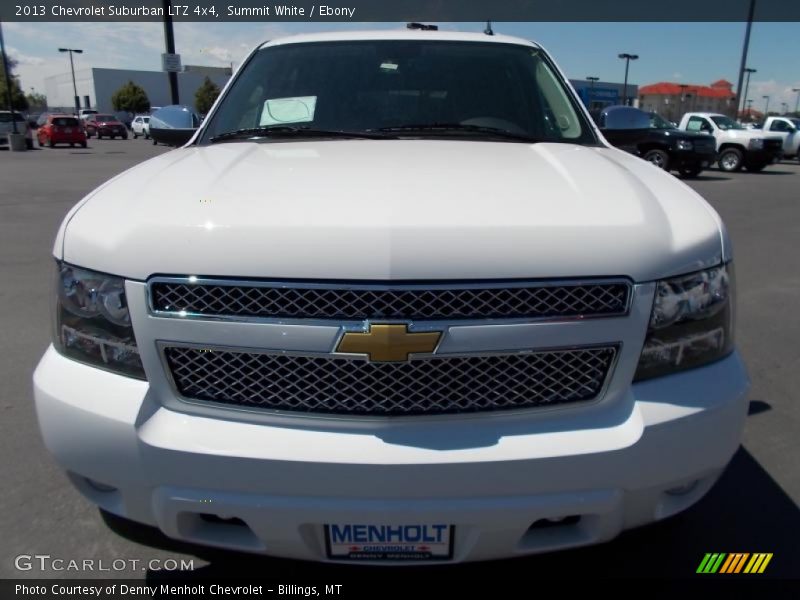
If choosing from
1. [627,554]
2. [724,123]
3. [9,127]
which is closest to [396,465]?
[627,554]

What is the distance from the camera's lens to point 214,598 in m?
2.12

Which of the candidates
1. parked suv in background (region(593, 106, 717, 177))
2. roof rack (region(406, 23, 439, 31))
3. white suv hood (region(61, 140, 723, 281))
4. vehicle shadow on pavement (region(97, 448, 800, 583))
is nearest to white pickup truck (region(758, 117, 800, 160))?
parked suv in background (region(593, 106, 717, 177))

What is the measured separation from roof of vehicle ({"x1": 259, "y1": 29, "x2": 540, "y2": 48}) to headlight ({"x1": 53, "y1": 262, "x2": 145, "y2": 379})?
207 cm

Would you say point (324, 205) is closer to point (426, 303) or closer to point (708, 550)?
point (426, 303)

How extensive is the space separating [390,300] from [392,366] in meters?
0.18

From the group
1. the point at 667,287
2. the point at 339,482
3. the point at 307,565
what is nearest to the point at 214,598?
the point at 307,565

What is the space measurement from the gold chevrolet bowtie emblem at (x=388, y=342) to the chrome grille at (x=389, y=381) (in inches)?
1.5

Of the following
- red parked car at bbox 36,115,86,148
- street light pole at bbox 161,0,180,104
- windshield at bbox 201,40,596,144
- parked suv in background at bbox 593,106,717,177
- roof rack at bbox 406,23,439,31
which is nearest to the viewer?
windshield at bbox 201,40,596,144

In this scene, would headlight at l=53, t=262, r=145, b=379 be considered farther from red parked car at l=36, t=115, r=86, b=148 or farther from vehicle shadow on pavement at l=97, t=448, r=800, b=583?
red parked car at l=36, t=115, r=86, b=148

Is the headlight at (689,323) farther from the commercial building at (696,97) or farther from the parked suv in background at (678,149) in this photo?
the commercial building at (696,97)

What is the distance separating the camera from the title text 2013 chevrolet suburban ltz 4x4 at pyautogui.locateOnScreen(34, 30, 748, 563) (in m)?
1.58

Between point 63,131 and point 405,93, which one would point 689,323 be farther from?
point 63,131

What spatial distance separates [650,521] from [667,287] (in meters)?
0.67

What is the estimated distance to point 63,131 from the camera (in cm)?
3080
